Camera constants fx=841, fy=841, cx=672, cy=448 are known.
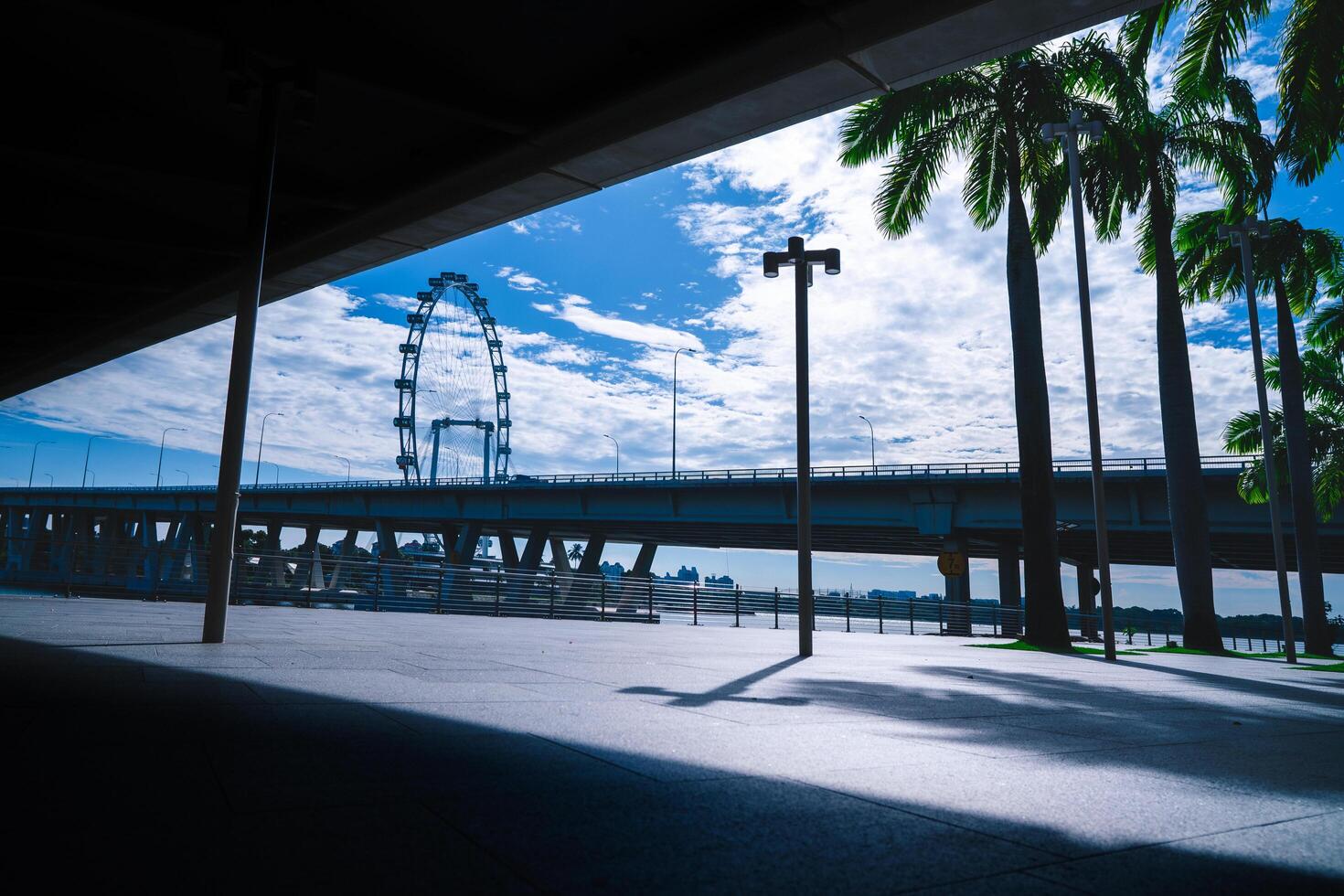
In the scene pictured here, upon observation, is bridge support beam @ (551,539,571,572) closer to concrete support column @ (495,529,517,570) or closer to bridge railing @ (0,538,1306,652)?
concrete support column @ (495,529,517,570)

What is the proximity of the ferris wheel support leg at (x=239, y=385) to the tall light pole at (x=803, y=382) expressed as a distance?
6.29 meters

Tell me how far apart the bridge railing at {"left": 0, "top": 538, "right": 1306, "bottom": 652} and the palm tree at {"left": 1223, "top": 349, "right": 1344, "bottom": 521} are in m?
7.84

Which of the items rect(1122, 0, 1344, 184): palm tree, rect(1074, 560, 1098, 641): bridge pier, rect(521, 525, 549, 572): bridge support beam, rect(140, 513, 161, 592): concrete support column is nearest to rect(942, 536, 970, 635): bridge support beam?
rect(1074, 560, 1098, 641): bridge pier

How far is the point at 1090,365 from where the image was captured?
662 inches

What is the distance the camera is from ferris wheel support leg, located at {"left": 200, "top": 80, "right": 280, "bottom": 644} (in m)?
8.03

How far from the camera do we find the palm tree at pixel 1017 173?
62.0ft

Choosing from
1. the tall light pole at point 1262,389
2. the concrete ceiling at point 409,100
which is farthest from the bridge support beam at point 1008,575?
the concrete ceiling at point 409,100

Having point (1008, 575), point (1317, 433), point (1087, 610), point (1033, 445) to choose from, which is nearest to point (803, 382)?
point (1033, 445)

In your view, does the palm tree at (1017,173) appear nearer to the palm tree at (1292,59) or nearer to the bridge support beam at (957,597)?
the palm tree at (1292,59)

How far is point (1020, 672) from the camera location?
10.3 metres

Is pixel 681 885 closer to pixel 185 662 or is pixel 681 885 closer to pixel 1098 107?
pixel 185 662

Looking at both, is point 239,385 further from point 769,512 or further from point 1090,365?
point 769,512

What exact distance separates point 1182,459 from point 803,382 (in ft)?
49.1

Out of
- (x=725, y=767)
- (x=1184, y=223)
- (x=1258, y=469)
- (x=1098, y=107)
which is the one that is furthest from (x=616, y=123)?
(x=1258, y=469)
